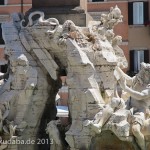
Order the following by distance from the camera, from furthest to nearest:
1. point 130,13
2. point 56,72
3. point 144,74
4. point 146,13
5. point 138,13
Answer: point 130,13, point 138,13, point 146,13, point 56,72, point 144,74

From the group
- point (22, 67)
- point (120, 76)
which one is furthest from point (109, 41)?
point (22, 67)

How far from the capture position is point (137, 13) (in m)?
35.8

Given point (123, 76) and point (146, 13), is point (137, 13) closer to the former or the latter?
point (146, 13)

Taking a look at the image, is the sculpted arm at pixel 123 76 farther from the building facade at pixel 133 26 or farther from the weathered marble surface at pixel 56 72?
the building facade at pixel 133 26

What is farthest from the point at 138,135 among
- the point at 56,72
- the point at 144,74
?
the point at 56,72

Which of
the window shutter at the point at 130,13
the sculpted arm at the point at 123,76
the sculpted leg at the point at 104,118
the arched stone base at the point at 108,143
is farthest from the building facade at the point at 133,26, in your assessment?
the sculpted leg at the point at 104,118

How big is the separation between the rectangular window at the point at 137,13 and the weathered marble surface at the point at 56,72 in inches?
776

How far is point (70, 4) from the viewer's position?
1580 centimetres

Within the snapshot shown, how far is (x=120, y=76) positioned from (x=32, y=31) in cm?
206

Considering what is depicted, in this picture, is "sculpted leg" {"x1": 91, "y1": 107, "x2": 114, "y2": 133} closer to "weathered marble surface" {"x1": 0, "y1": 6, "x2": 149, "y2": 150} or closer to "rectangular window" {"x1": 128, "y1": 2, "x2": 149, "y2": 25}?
"weathered marble surface" {"x1": 0, "y1": 6, "x2": 149, "y2": 150}

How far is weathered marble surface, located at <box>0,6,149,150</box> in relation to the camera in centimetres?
1462

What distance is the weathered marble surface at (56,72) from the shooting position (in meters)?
14.6

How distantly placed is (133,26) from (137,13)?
657mm

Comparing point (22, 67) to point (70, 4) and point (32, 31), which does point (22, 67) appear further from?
point (70, 4)
